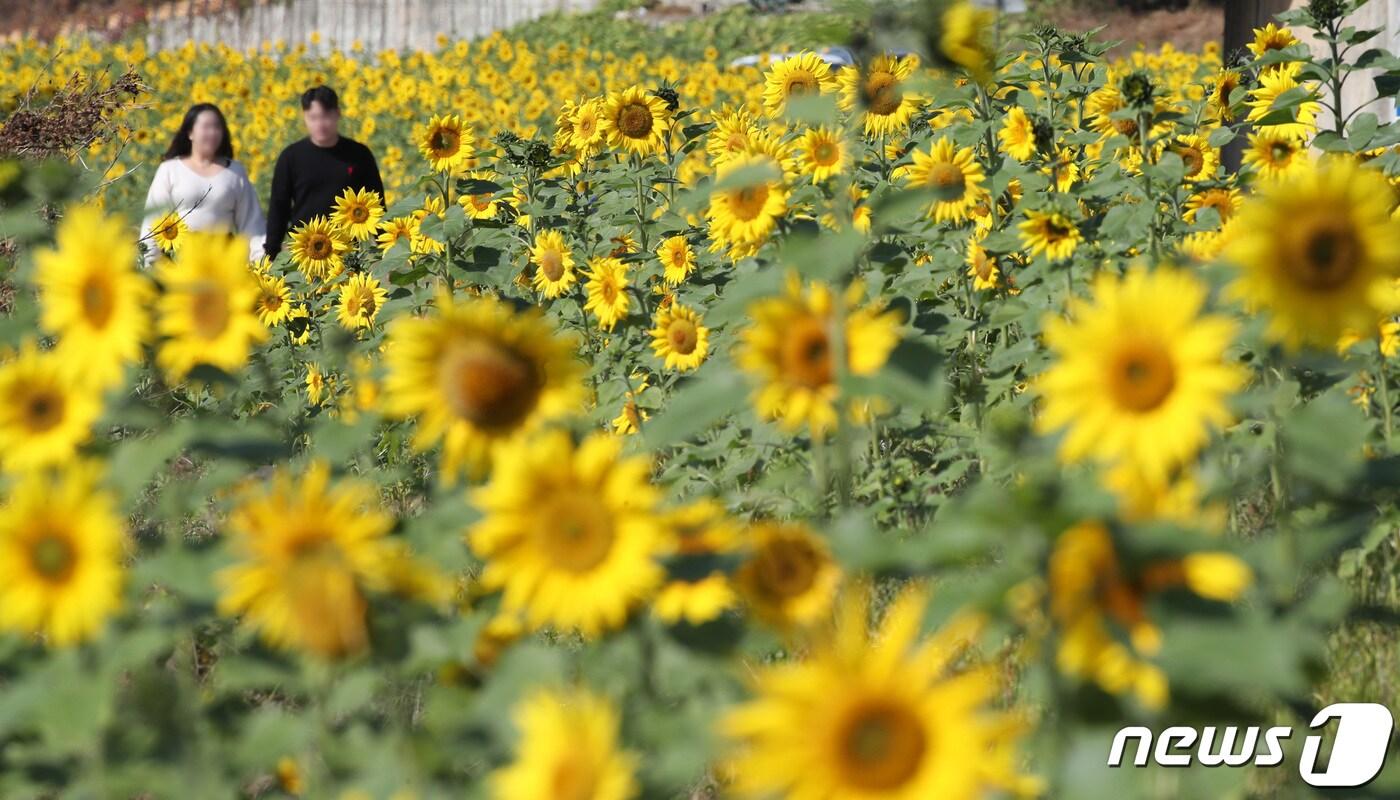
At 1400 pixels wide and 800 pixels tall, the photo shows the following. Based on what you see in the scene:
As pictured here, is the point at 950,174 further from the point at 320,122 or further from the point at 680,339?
the point at 320,122

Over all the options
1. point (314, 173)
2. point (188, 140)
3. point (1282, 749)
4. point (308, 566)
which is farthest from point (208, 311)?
point (188, 140)

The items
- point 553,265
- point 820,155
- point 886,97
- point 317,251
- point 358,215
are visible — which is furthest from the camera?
point 358,215

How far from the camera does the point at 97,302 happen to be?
7.43ft

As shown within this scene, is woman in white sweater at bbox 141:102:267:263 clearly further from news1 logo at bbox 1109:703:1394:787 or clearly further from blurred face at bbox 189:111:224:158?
news1 logo at bbox 1109:703:1394:787

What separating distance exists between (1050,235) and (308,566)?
2592mm

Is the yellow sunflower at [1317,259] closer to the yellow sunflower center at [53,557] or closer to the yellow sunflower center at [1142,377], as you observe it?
the yellow sunflower center at [1142,377]

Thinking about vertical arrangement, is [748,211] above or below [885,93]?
below

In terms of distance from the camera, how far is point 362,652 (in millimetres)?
1950

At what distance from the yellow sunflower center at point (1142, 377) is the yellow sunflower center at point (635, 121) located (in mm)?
3880

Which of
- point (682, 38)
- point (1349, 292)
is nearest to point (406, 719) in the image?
point (1349, 292)

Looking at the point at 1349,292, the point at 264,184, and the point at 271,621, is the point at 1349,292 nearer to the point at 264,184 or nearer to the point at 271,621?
the point at 271,621

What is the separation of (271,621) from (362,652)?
4.6 inches

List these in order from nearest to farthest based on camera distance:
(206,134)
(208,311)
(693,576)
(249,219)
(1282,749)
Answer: (693,576) → (208,311) → (1282,749) → (206,134) → (249,219)

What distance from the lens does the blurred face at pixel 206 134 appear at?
8836mm
